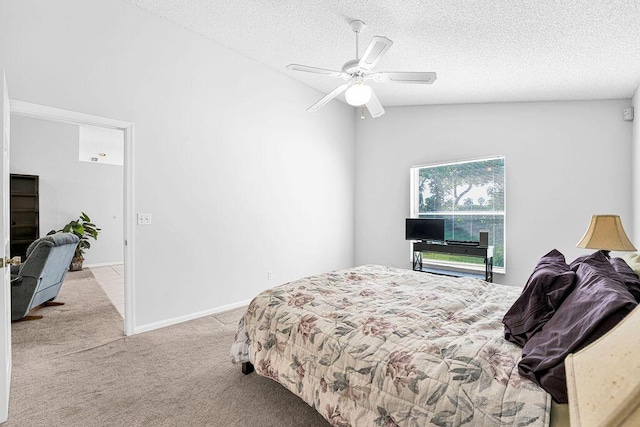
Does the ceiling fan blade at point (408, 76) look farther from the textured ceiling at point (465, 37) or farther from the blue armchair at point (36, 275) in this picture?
the blue armchair at point (36, 275)

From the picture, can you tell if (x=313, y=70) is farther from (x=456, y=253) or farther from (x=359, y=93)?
(x=456, y=253)

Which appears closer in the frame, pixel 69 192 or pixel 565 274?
pixel 565 274

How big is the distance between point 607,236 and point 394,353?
2120 mm

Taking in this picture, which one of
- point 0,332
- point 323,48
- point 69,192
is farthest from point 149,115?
point 69,192

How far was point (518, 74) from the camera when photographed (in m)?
3.30

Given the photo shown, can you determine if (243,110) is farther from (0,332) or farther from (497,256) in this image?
(497,256)

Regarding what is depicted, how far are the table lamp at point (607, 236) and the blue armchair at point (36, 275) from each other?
4.99m

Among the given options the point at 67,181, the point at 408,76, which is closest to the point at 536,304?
the point at 408,76

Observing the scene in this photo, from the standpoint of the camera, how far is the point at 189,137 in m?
3.47

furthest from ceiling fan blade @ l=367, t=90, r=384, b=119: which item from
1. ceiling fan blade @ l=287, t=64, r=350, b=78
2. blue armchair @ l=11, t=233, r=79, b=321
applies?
blue armchair @ l=11, t=233, r=79, b=321

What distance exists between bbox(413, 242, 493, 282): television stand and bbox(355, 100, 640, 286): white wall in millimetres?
264

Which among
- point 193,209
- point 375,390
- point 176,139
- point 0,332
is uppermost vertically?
point 176,139

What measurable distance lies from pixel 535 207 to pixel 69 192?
A: 8434 millimetres

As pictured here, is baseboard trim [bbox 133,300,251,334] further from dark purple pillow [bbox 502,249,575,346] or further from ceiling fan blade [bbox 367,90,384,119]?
dark purple pillow [bbox 502,249,575,346]
